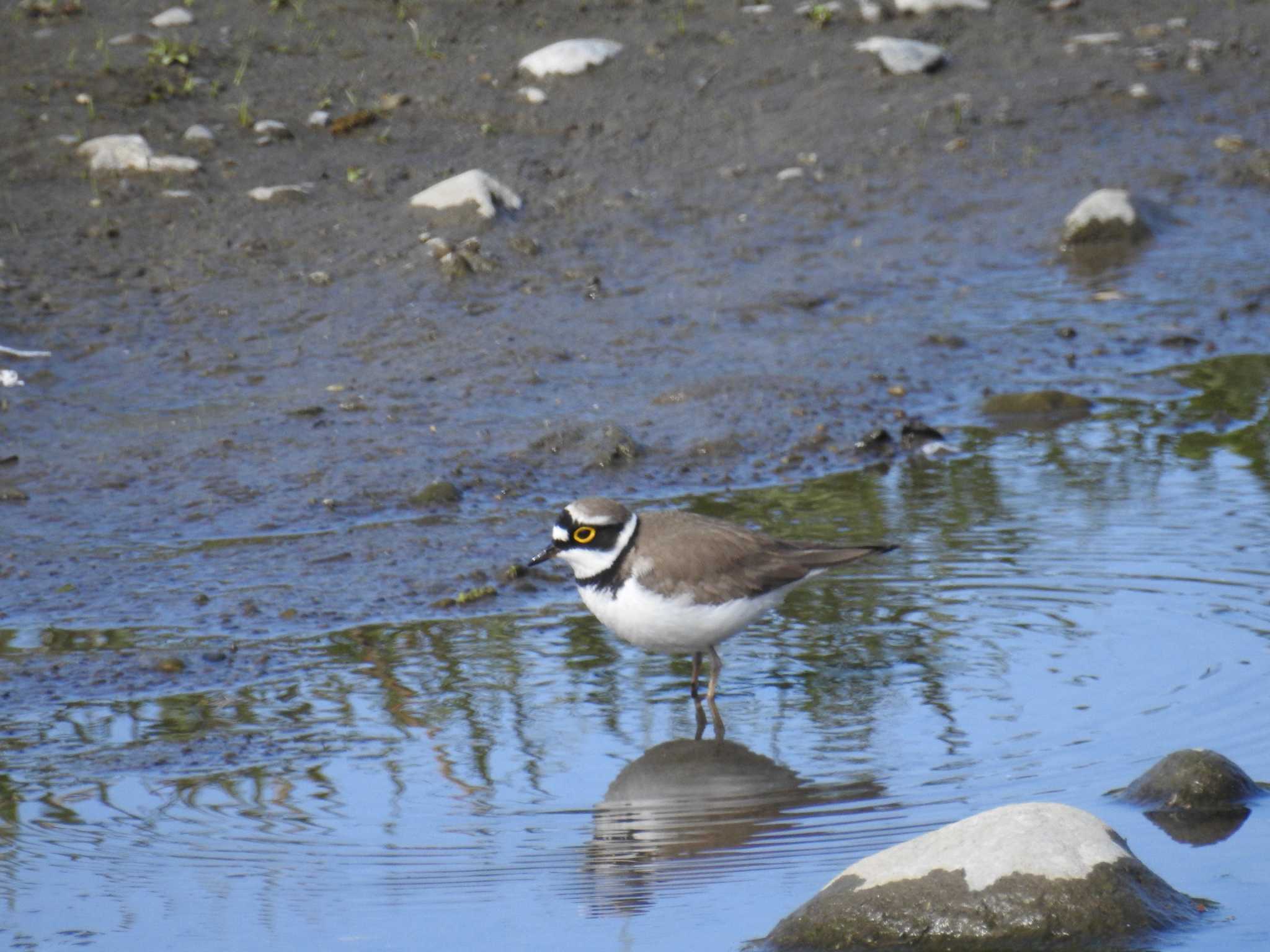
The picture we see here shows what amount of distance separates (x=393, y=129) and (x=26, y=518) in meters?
5.00

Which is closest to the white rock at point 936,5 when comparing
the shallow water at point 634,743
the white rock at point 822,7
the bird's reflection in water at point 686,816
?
the white rock at point 822,7

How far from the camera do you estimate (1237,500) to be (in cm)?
762

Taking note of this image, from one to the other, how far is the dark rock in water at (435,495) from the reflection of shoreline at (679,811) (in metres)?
2.60

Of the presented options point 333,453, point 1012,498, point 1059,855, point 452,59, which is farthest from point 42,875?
point 452,59

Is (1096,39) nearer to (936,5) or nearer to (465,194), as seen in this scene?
(936,5)

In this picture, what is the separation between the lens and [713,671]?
19.7ft

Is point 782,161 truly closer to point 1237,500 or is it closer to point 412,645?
point 1237,500

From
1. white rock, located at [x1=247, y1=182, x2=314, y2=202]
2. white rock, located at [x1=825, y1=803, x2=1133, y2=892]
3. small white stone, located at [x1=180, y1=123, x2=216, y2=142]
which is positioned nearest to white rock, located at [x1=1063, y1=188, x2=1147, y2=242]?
white rock, located at [x1=247, y1=182, x2=314, y2=202]

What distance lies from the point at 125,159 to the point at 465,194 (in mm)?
2223

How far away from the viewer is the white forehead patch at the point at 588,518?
19.8 ft

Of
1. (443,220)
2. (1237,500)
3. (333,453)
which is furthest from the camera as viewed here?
(443,220)

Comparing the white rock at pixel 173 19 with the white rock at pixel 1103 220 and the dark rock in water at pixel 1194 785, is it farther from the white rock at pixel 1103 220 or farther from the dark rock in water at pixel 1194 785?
the dark rock in water at pixel 1194 785

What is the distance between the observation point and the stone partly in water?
417 cm

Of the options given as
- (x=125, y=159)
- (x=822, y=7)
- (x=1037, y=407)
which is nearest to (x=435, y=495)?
(x=1037, y=407)
